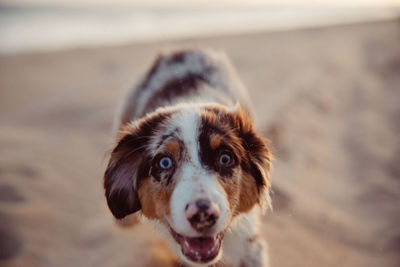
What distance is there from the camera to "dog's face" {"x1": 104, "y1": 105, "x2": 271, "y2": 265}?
2.09 m

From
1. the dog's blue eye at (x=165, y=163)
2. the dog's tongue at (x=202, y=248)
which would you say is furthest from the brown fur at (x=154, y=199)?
the dog's tongue at (x=202, y=248)

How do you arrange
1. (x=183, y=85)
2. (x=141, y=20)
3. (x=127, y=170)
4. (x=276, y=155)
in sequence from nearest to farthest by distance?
(x=127, y=170), (x=183, y=85), (x=276, y=155), (x=141, y=20)

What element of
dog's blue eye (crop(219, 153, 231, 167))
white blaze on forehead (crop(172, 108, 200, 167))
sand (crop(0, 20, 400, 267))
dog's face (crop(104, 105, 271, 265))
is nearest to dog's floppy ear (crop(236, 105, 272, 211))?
dog's face (crop(104, 105, 271, 265))

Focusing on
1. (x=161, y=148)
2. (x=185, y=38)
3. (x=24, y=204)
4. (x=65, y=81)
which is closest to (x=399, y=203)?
(x=161, y=148)

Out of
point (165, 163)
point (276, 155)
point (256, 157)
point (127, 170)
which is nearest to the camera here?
point (165, 163)

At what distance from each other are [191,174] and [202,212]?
27 centimetres

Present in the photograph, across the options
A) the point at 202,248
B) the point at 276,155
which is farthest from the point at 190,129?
the point at 276,155

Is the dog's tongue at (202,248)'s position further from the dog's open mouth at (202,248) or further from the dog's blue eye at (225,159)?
the dog's blue eye at (225,159)

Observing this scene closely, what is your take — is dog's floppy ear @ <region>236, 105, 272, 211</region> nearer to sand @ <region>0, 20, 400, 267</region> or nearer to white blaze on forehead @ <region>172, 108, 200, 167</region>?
white blaze on forehead @ <region>172, 108, 200, 167</region>

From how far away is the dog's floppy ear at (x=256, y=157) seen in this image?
8.11ft

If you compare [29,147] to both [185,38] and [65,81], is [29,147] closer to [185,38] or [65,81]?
[65,81]

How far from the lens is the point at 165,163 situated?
2.28 meters

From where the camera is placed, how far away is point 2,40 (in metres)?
9.33

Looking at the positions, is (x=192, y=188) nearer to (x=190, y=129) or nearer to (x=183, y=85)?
(x=190, y=129)
